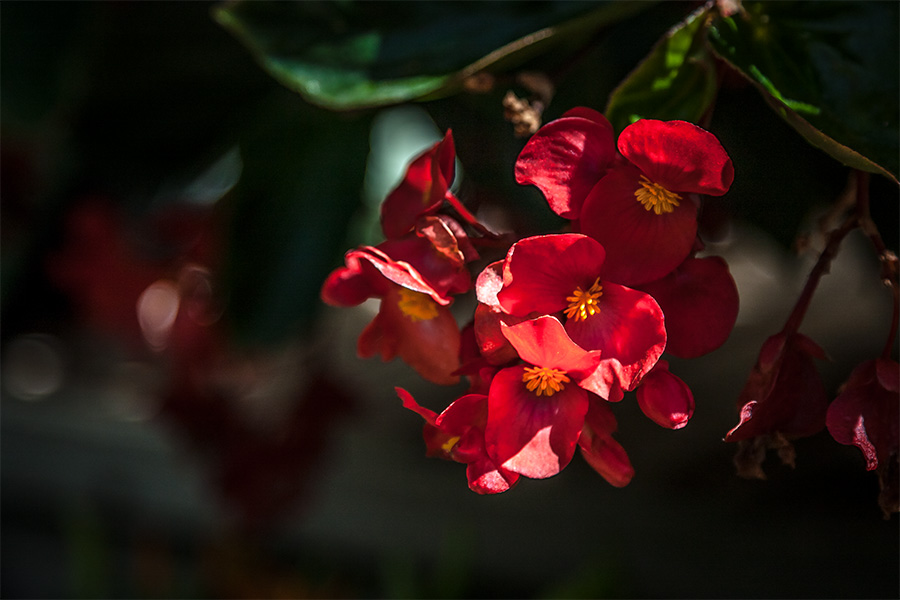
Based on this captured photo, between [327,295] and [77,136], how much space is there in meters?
0.51

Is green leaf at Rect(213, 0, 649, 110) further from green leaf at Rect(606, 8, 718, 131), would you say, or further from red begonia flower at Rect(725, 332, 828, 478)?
red begonia flower at Rect(725, 332, 828, 478)

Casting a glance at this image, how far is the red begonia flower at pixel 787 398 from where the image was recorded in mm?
278

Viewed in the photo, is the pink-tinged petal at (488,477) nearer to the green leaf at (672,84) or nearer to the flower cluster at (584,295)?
the flower cluster at (584,295)

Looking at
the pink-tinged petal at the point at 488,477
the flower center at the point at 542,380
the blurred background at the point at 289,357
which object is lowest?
the blurred background at the point at 289,357

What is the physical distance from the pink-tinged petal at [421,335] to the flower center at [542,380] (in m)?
0.04

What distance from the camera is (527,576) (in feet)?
4.10

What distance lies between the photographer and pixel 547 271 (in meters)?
0.25

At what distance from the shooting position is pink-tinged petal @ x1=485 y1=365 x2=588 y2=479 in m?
0.25

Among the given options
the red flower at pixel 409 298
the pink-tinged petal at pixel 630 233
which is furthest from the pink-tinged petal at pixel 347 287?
the pink-tinged petal at pixel 630 233

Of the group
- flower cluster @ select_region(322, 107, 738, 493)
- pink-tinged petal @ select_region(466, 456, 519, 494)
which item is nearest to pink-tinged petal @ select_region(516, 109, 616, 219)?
flower cluster @ select_region(322, 107, 738, 493)

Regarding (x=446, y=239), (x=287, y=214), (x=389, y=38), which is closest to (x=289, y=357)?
(x=287, y=214)

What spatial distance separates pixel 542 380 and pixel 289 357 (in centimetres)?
73

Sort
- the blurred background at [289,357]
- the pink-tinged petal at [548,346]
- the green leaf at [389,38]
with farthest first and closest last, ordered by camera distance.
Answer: the blurred background at [289,357] < the green leaf at [389,38] < the pink-tinged petal at [548,346]

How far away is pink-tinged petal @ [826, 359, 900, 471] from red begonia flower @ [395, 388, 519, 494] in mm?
129
